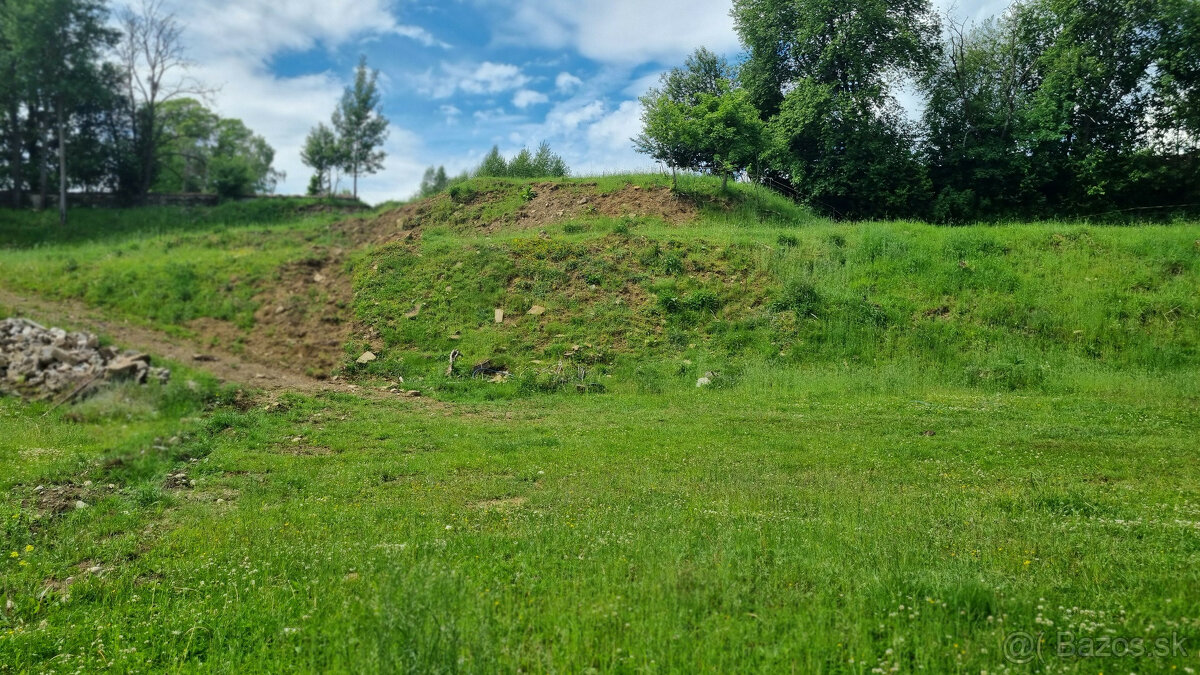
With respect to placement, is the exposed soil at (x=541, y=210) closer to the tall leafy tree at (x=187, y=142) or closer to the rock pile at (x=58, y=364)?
the rock pile at (x=58, y=364)

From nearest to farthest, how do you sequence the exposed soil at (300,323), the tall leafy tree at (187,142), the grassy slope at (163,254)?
1. the exposed soil at (300,323)
2. the grassy slope at (163,254)
3. the tall leafy tree at (187,142)

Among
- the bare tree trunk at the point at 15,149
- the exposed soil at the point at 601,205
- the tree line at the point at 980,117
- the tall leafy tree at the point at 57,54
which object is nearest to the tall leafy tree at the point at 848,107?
the tree line at the point at 980,117

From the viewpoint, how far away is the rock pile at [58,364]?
37.6ft

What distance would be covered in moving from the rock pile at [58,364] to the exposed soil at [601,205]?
14307 mm

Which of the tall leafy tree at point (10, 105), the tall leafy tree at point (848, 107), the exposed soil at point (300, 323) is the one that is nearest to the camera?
the exposed soil at point (300, 323)

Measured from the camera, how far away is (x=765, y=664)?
3678mm

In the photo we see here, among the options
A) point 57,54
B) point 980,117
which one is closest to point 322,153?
point 57,54

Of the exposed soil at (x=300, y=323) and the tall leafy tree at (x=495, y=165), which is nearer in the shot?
the exposed soil at (x=300, y=323)

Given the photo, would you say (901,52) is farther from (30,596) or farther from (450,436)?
(30,596)

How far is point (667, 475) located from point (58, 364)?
39.5 feet

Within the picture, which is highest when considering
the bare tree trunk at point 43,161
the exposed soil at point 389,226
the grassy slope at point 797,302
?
the bare tree trunk at point 43,161

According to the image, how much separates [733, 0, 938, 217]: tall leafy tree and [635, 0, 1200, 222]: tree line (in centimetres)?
7

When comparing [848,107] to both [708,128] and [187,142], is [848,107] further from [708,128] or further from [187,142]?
[187,142]

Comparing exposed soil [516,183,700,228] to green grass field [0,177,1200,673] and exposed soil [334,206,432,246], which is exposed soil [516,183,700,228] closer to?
green grass field [0,177,1200,673]
